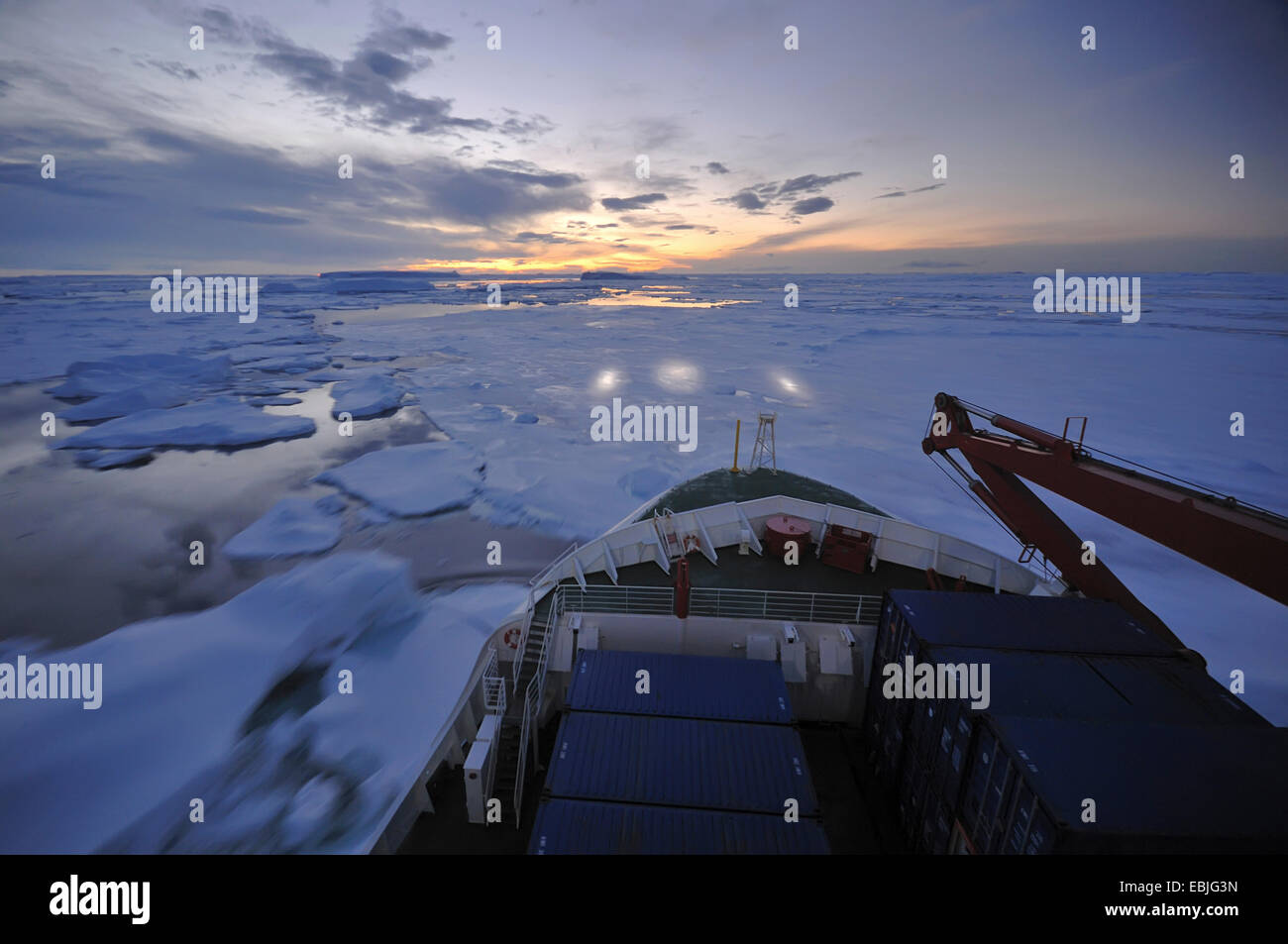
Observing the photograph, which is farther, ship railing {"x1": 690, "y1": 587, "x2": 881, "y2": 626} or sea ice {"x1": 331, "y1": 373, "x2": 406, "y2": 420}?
sea ice {"x1": 331, "y1": 373, "x2": 406, "y2": 420}

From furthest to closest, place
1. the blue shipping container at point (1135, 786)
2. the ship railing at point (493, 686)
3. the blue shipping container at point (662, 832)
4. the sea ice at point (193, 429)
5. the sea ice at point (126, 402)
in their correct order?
the sea ice at point (126, 402)
the sea ice at point (193, 429)
the ship railing at point (493, 686)
the blue shipping container at point (662, 832)
the blue shipping container at point (1135, 786)

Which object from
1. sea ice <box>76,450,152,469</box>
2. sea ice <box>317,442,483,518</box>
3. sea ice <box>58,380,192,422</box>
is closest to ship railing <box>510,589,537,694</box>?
sea ice <box>317,442,483,518</box>

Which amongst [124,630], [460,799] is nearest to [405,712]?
[460,799]

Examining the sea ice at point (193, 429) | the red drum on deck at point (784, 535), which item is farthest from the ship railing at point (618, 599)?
the sea ice at point (193, 429)

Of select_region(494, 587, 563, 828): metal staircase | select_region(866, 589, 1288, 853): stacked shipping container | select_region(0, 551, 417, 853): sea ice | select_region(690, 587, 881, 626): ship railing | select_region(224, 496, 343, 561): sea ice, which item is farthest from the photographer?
select_region(224, 496, 343, 561): sea ice

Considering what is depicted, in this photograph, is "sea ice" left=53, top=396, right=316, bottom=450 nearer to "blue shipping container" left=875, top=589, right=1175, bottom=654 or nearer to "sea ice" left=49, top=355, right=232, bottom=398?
"sea ice" left=49, top=355, right=232, bottom=398

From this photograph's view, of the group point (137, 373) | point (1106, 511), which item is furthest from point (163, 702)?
point (137, 373)

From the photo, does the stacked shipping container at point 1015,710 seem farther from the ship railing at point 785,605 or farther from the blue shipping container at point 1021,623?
the ship railing at point 785,605

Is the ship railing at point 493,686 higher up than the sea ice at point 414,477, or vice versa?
the sea ice at point 414,477
